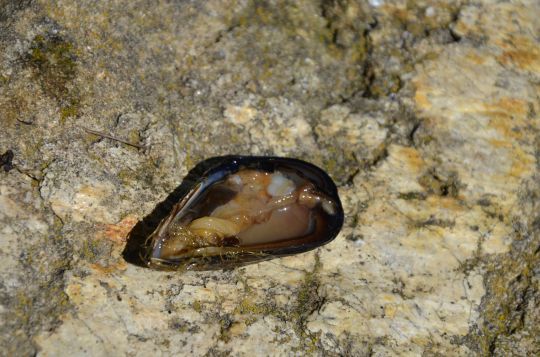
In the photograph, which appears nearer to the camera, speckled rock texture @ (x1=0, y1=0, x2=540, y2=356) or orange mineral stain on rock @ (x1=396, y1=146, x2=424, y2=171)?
speckled rock texture @ (x1=0, y1=0, x2=540, y2=356)

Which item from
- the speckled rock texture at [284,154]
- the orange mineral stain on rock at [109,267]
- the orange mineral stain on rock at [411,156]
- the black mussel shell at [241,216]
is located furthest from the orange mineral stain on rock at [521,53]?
the orange mineral stain on rock at [109,267]

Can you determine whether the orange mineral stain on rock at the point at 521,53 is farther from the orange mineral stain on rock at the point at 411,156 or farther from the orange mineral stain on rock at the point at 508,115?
the orange mineral stain on rock at the point at 411,156

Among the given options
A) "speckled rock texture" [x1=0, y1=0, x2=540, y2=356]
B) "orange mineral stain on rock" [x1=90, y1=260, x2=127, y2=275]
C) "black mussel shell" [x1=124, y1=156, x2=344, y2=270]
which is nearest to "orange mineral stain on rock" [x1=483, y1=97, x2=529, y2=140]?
"speckled rock texture" [x1=0, y1=0, x2=540, y2=356]

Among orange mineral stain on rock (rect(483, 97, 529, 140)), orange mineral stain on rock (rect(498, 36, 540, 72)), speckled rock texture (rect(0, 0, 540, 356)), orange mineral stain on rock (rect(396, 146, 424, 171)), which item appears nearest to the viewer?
speckled rock texture (rect(0, 0, 540, 356))

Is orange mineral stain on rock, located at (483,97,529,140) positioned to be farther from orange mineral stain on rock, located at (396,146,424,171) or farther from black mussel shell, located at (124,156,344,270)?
black mussel shell, located at (124,156,344,270)

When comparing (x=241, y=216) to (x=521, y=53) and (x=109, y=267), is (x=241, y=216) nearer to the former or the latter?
(x=109, y=267)

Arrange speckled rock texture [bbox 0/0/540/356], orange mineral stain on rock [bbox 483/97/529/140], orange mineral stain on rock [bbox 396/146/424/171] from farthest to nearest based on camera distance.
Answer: orange mineral stain on rock [bbox 483/97/529/140], orange mineral stain on rock [bbox 396/146/424/171], speckled rock texture [bbox 0/0/540/356]

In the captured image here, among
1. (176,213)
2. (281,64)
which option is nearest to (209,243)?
(176,213)
